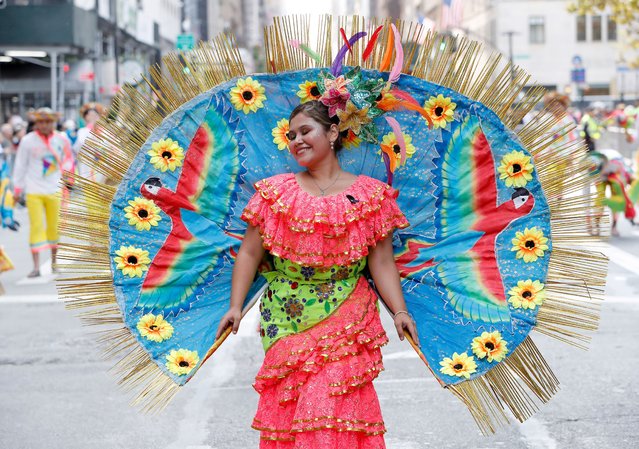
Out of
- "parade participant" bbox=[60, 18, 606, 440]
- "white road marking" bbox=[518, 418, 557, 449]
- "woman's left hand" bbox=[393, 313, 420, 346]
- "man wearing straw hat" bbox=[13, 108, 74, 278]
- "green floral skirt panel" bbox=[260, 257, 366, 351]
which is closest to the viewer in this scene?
"green floral skirt panel" bbox=[260, 257, 366, 351]

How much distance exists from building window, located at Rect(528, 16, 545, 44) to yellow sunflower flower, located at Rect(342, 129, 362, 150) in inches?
2255

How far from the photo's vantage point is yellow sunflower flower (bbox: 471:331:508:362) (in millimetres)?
4391

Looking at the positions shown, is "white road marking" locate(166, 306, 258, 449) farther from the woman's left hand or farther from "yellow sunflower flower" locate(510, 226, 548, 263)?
"yellow sunflower flower" locate(510, 226, 548, 263)

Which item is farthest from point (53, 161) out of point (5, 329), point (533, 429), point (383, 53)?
point (383, 53)

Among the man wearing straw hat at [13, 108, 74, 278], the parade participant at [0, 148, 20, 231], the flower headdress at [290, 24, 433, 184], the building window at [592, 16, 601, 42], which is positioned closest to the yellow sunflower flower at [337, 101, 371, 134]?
the flower headdress at [290, 24, 433, 184]

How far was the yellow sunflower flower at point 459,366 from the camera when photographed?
4.39 metres

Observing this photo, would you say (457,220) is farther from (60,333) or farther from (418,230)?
(60,333)

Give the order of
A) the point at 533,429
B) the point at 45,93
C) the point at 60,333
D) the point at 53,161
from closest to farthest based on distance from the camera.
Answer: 1. the point at 533,429
2. the point at 60,333
3. the point at 53,161
4. the point at 45,93

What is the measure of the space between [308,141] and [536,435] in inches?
95.0

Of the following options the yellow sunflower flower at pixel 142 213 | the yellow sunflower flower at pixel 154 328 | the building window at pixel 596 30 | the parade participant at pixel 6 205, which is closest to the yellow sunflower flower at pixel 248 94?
the yellow sunflower flower at pixel 142 213

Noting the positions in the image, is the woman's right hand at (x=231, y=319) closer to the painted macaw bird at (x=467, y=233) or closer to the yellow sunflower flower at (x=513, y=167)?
the painted macaw bird at (x=467, y=233)

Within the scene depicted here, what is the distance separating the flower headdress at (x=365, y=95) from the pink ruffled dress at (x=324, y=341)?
24cm

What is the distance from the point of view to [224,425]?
19.9 feet

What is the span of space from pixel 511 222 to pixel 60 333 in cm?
535
